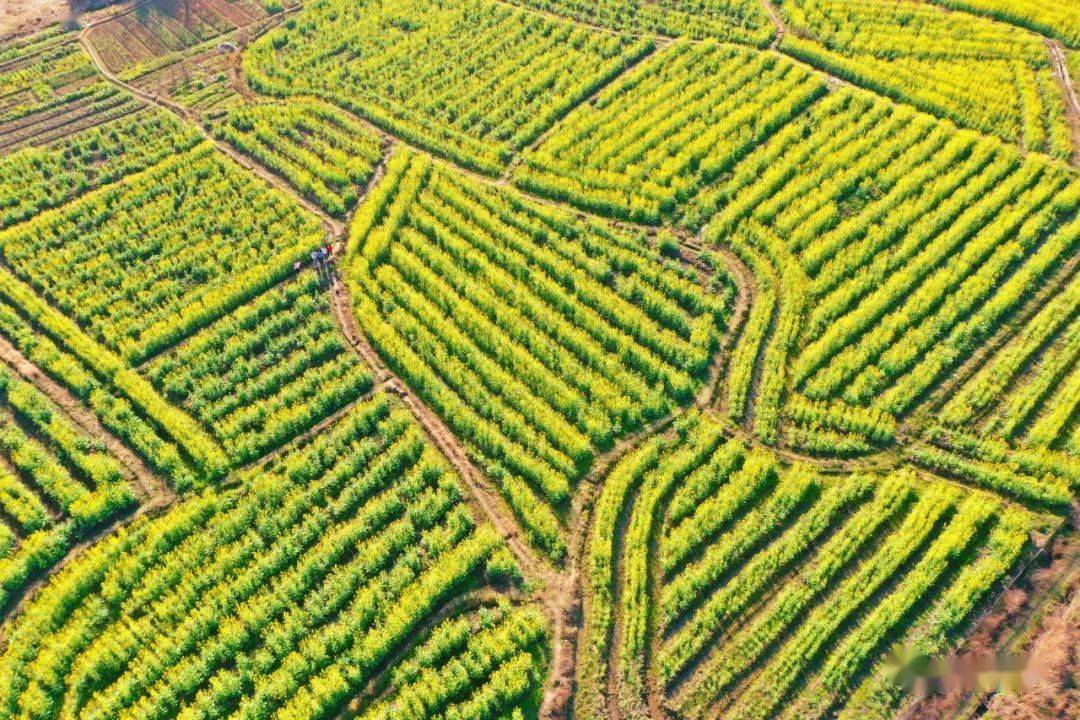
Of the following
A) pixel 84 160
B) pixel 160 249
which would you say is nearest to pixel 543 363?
pixel 160 249

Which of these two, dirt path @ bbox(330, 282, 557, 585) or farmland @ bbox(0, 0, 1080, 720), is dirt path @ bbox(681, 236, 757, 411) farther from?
dirt path @ bbox(330, 282, 557, 585)

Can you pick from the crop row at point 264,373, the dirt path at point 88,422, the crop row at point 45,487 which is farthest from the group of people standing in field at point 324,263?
the crop row at point 45,487

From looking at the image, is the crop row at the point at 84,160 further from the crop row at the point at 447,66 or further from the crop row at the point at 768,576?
the crop row at the point at 768,576

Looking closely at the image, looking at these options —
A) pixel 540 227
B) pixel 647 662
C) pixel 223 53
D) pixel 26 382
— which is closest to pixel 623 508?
pixel 647 662

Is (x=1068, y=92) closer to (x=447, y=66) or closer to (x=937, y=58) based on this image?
(x=937, y=58)

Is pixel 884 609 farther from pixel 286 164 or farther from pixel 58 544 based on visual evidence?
pixel 286 164
